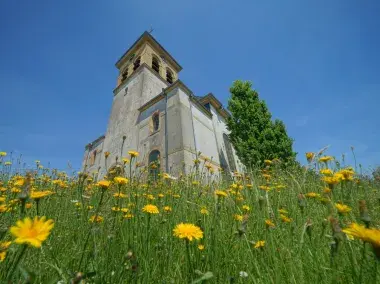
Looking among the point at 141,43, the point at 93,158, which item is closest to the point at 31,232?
the point at 93,158

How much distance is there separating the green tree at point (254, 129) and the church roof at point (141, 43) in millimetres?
7836

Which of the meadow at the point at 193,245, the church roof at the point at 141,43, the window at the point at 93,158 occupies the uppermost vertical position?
the church roof at the point at 141,43

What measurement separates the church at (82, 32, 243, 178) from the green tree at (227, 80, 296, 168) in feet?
5.95

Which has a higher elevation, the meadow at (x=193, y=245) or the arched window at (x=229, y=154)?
the arched window at (x=229, y=154)

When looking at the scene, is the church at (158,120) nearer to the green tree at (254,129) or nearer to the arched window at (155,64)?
the arched window at (155,64)

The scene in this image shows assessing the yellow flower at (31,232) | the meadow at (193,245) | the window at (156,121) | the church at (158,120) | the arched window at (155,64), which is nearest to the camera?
the yellow flower at (31,232)

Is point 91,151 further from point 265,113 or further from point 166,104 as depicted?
point 265,113

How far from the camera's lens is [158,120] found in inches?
505

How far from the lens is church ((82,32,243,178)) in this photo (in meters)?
11.2

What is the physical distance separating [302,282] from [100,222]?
1.43 metres

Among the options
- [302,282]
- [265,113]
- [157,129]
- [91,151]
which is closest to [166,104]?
[157,129]

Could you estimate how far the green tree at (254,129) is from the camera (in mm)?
11391

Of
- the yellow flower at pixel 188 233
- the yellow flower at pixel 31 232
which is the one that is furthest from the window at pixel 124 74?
the yellow flower at pixel 31 232

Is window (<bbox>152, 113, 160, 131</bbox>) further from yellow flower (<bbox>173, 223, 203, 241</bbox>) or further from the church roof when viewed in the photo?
yellow flower (<bbox>173, 223, 203, 241</bbox>)
